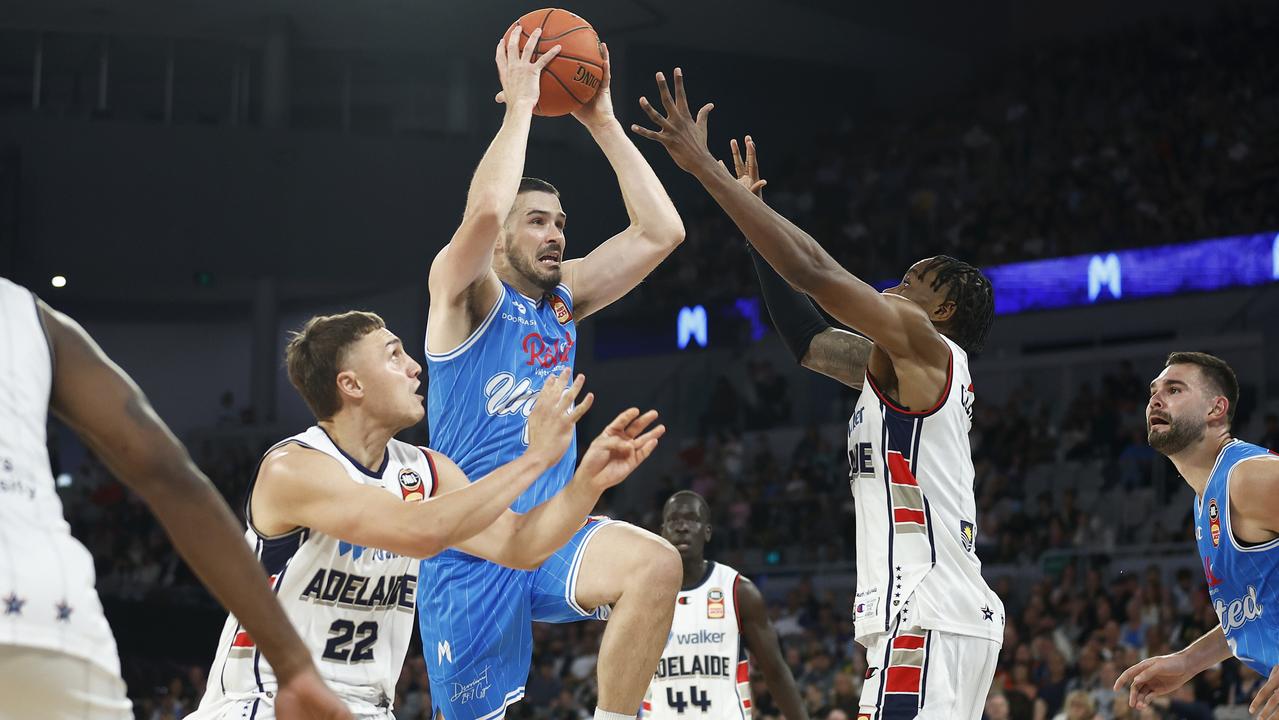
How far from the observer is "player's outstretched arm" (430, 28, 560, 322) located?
195 inches

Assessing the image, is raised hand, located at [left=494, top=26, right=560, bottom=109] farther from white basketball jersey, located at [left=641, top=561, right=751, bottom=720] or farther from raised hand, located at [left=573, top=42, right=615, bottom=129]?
white basketball jersey, located at [left=641, top=561, right=751, bottom=720]

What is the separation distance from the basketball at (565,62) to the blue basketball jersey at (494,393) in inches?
33.8

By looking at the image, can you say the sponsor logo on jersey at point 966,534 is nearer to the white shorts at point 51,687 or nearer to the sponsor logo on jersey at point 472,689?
the sponsor logo on jersey at point 472,689

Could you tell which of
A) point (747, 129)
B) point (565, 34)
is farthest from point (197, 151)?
point (565, 34)

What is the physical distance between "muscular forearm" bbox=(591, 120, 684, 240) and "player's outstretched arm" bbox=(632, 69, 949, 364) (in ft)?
1.58

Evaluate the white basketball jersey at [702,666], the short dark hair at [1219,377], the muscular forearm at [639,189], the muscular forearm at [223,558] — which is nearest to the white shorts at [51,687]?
the muscular forearm at [223,558]

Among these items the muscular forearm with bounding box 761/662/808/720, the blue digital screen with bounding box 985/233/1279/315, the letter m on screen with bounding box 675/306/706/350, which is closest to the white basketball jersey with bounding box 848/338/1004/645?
the muscular forearm with bounding box 761/662/808/720

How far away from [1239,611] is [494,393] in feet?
10.6

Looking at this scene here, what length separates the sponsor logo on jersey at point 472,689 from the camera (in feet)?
16.9

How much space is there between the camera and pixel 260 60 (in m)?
25.5

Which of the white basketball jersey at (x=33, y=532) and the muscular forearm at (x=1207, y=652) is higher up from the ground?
the white basketball jersey at (x=33, y=532)

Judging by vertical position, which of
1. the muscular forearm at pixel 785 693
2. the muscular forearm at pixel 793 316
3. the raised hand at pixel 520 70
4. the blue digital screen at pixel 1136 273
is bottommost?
the muscular forearm at pixel 785 693

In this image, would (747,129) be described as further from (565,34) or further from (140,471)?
(140,471)

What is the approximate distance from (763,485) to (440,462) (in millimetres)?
16120
